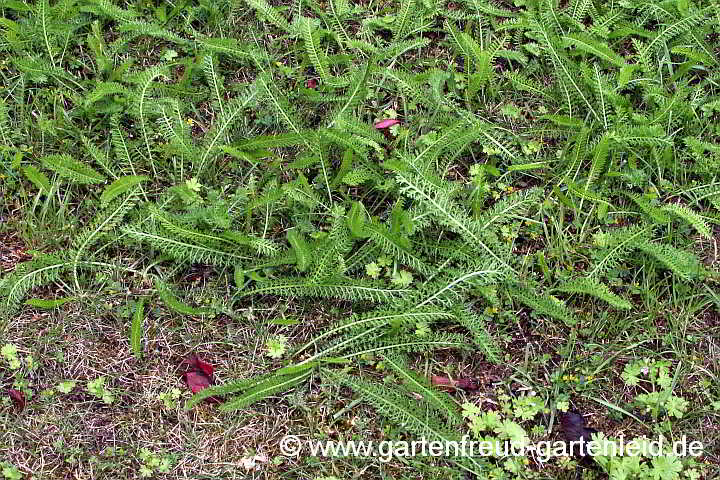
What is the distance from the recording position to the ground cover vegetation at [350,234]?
255 centimetres

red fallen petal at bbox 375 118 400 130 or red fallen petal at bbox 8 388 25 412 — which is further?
red fallen petal at bbox 375 118 400 130

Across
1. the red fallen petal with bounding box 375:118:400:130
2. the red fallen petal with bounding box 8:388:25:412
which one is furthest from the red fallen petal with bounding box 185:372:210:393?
the red fallen petal with bounding box 375:118:400:130

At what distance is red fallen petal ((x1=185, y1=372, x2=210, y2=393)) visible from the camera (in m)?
2.61

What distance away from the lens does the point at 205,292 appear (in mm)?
2756

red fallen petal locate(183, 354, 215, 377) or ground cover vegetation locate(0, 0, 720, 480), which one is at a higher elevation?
ground cover vegetation locate(0, 0, 720, 480)

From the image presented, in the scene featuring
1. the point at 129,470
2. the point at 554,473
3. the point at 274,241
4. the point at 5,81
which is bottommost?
the point at 129,470

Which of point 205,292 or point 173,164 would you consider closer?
point 205,292

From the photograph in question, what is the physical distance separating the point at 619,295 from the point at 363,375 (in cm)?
113

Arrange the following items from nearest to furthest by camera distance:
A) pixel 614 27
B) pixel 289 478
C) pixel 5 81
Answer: pixel 289 478 < pixel 5 81 < pixel 614 27

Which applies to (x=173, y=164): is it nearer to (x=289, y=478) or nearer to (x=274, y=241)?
(x=274, y=241)

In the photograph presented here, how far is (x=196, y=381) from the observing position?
262 cm

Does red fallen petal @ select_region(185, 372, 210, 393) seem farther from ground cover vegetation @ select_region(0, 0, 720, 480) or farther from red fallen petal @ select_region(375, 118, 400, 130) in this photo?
red fallen petal @ select_region(375, 118, 400, 130)

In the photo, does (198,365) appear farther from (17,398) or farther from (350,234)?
(350,234)

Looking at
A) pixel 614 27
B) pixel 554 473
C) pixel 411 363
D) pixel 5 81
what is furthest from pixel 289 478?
pixel 614 27
